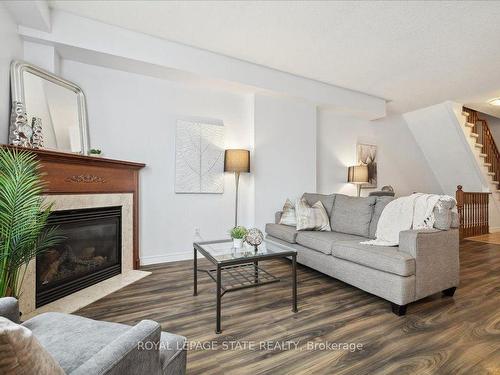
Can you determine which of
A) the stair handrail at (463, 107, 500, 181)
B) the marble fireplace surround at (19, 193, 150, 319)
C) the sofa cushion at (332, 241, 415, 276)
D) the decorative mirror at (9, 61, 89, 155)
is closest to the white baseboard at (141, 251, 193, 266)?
Result: the marble fireplace surround at (19, 193, 150, 319)

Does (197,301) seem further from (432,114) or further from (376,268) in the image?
(432,114)

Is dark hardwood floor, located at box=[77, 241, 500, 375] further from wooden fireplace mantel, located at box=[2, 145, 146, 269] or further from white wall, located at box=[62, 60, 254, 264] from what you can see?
wooden fireplace mantel, located at box=[2, 145, 146, 269]

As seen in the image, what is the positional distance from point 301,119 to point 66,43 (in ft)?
10.2

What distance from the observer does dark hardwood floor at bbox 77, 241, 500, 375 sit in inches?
56.4

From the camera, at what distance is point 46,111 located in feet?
7.94

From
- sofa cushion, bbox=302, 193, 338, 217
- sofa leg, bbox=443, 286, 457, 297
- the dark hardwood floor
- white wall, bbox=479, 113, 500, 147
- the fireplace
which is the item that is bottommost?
the dark hardwood floor

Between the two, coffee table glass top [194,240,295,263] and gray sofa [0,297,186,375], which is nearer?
gray sofa [0,297,186,375]

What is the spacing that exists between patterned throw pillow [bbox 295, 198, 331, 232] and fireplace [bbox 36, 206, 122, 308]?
6.98ft

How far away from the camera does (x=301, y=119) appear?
13.5ft

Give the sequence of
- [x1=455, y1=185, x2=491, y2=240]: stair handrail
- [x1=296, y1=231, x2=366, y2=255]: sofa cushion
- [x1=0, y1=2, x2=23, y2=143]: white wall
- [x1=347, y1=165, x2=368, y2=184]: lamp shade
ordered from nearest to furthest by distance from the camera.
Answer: [x1=0, y1=2, x2=23, y2=143]: white wall < [x1=296, y1=231, x2=366, y2=255]: sofa cushion < [x1=347, y1=165, x2=368, y2=184]: lamp shade < [x1=455, y1=185, x2=491, y2=240]: stair handrail

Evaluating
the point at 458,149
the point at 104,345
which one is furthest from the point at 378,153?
the point at 104,345

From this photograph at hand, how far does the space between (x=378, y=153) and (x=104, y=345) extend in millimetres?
5604

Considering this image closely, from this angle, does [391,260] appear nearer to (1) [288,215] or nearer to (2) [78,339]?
(1) [288,215]

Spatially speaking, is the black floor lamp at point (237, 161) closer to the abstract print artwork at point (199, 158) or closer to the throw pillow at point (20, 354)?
the abstract print artwork at point (199, 158)
